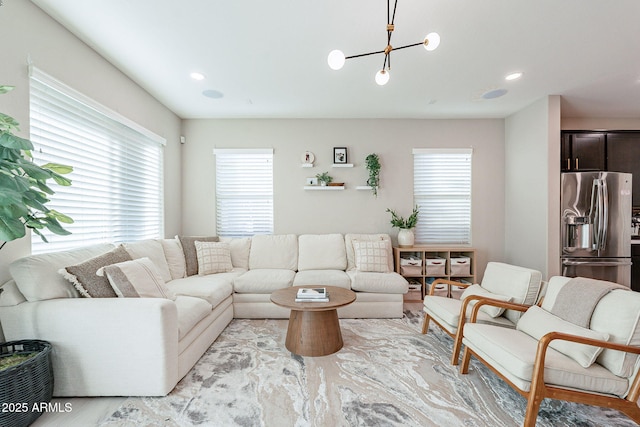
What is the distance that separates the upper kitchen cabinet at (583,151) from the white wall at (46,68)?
5.50 m

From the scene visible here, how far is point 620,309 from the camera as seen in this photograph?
1.67 metres

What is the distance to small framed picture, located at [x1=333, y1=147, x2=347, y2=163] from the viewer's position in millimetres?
4340

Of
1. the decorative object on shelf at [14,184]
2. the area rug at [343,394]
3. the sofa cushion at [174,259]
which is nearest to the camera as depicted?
the decorative object on shelf at [14,184]

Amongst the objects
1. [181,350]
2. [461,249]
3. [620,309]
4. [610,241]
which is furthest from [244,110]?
[610,241]

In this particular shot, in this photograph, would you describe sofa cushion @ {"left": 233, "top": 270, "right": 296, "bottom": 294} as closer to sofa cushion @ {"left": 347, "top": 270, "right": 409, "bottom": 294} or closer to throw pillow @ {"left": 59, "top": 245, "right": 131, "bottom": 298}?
sofa cushion @ {"left": 347, "top": 270, "right": 409, "bottom": 294}

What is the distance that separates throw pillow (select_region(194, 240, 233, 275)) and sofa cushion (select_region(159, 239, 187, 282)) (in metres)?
0.19

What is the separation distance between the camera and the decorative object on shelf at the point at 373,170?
423cm

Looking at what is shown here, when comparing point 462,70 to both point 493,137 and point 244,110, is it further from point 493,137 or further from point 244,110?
point 244,110

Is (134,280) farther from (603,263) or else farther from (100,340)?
(603,263)

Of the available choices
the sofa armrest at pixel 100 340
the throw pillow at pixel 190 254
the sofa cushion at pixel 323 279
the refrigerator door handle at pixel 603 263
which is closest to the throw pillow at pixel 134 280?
the sofa armrest at pixel 100 340

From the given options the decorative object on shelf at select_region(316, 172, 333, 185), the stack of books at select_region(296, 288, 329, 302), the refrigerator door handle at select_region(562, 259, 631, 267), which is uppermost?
the decorative object on shelf at select_region(316, 172, 333, 185)

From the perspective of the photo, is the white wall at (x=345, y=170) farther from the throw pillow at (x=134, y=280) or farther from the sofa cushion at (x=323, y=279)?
the throw pillow at (x=134, y=280)

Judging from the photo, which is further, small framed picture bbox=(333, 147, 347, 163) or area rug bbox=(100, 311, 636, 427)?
small framed picture bbox=(333, 147, 347, 163)

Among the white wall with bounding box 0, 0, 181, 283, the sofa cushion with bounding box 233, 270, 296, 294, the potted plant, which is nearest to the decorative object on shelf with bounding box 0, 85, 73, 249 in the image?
the white wall with bounding box 0, 0, 181, 283
